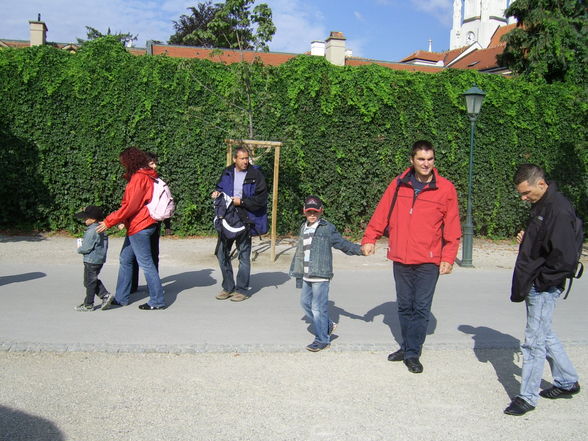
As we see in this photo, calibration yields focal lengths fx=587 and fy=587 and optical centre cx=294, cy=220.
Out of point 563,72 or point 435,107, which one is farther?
point 563,72

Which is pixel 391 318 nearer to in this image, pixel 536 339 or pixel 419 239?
pixel 419 239

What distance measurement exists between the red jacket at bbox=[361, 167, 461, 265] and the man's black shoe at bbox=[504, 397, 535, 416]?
127cm

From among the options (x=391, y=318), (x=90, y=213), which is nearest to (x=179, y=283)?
(x=90, y=213)

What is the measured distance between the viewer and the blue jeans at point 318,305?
5.39 m

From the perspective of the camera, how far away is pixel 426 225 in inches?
195

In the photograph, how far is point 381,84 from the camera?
12.4m

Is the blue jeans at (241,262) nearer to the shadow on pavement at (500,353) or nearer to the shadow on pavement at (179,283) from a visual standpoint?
the shadow on pavement at (179,283)

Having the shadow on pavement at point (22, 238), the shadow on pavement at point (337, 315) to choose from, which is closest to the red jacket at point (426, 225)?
the shadow on pavement at point (337, 315)

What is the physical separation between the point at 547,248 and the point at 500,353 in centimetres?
182

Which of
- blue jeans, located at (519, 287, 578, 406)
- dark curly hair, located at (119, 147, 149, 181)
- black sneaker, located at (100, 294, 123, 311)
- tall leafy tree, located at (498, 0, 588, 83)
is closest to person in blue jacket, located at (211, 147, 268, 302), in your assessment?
dark curly hair, located at (119, 147, 149, 181)

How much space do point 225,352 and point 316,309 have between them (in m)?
0.91

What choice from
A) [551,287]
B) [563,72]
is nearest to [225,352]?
[551,287]

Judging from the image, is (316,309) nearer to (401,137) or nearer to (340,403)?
(340,403)

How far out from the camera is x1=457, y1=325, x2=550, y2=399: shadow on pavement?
4817mm
